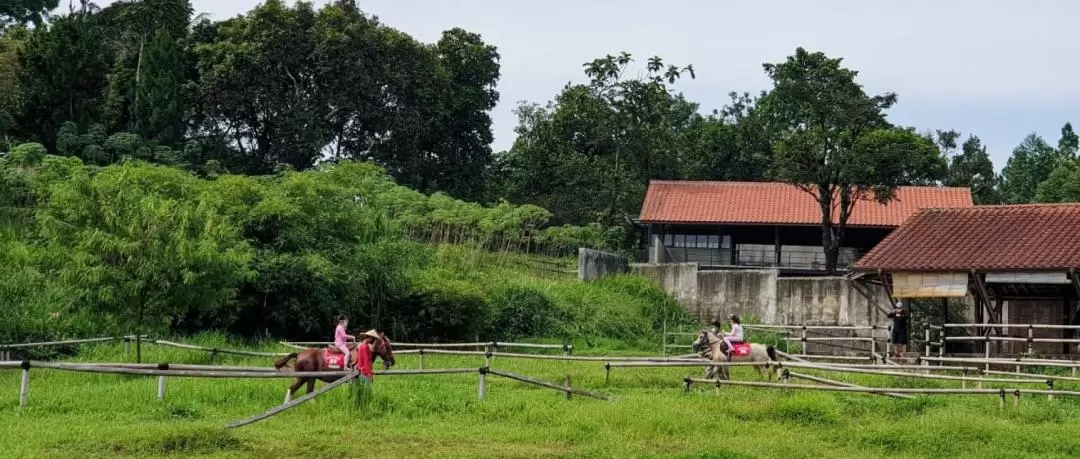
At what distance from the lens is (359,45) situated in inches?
1799

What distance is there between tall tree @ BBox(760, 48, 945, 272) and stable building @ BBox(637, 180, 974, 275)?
244cm

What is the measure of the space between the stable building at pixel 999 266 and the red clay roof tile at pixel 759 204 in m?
14.2

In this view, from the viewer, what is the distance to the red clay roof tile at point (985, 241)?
2488 centimetres

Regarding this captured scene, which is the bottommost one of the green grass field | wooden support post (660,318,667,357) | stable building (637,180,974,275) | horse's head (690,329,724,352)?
the green grass field

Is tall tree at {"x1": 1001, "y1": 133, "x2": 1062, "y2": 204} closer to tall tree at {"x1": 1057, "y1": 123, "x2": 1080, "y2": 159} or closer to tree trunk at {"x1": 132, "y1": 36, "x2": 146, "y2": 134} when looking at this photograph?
tall tree at {"x1": 1057, "y1": 123, "x2": 1080, "y2": 159}

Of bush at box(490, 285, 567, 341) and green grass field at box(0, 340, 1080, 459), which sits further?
bush at box(490, 285, 567, 341)

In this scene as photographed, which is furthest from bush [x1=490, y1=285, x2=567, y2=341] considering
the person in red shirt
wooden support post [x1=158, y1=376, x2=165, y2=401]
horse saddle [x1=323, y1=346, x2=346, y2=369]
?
wooden support post [x1=158, y1=376, x2=165, y2=401]

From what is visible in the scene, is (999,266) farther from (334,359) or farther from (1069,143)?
(1069,143)

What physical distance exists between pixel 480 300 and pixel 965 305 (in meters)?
13.0

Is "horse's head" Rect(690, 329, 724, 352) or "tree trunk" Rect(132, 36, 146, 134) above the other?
"tree trunk" Rect(132, 36, 146, 134)

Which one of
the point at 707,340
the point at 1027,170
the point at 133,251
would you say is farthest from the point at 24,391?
the point at 1027,170

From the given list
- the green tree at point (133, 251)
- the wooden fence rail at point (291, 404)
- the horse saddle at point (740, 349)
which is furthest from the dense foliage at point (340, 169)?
the horse saddle at point (740, 349)

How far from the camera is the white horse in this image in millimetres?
20672

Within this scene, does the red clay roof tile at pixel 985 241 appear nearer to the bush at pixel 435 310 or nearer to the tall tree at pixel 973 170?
the bush at pixel 435 310
